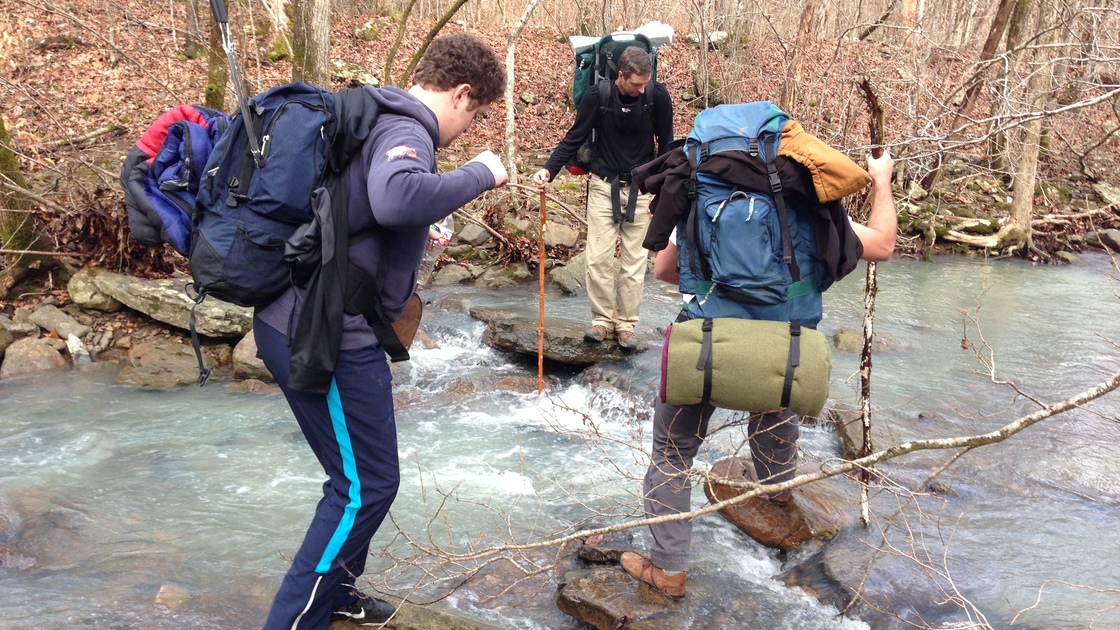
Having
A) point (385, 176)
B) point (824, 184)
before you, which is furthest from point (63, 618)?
point (824, 184)

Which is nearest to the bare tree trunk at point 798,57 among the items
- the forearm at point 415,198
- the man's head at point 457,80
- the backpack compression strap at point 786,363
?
the backpack compression strap at point 786,363

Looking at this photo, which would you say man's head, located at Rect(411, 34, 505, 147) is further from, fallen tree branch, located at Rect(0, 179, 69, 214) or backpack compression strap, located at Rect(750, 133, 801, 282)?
fallen tree branch, located at Rect(0, 179, 69, 214)

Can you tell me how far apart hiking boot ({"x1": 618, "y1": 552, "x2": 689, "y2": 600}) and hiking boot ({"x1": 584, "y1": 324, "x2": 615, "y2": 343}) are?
3.66m

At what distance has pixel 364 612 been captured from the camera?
332 centimetres

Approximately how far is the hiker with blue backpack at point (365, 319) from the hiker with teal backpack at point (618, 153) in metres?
3.30

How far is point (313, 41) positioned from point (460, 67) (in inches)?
337

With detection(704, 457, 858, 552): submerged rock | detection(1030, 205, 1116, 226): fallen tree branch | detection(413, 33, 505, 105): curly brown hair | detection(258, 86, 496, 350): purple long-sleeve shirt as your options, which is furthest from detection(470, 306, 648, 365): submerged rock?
detection(1030, 205, 1116, 226): fallen tree branch

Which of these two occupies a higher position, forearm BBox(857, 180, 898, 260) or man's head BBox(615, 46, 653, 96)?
man's head BBox(615, 46, 653, 96)

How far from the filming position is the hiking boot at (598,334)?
294 inches

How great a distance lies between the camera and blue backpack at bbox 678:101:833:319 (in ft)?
10.5

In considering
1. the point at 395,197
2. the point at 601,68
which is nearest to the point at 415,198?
the point at 395,197

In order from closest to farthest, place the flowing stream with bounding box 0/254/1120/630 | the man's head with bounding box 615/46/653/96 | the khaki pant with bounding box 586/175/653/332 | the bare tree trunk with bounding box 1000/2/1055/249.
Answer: the flowing stream with bounding box 0/254/1120/630 < the man's head with bounding box 615/46/653/96 < the khaki pant with bounding box 586/175/653/332 < the bare tree trunk with bounding box 1000/2/1055/249

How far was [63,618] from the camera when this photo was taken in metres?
3.76

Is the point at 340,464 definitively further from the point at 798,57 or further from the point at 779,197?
the point at 798,57
